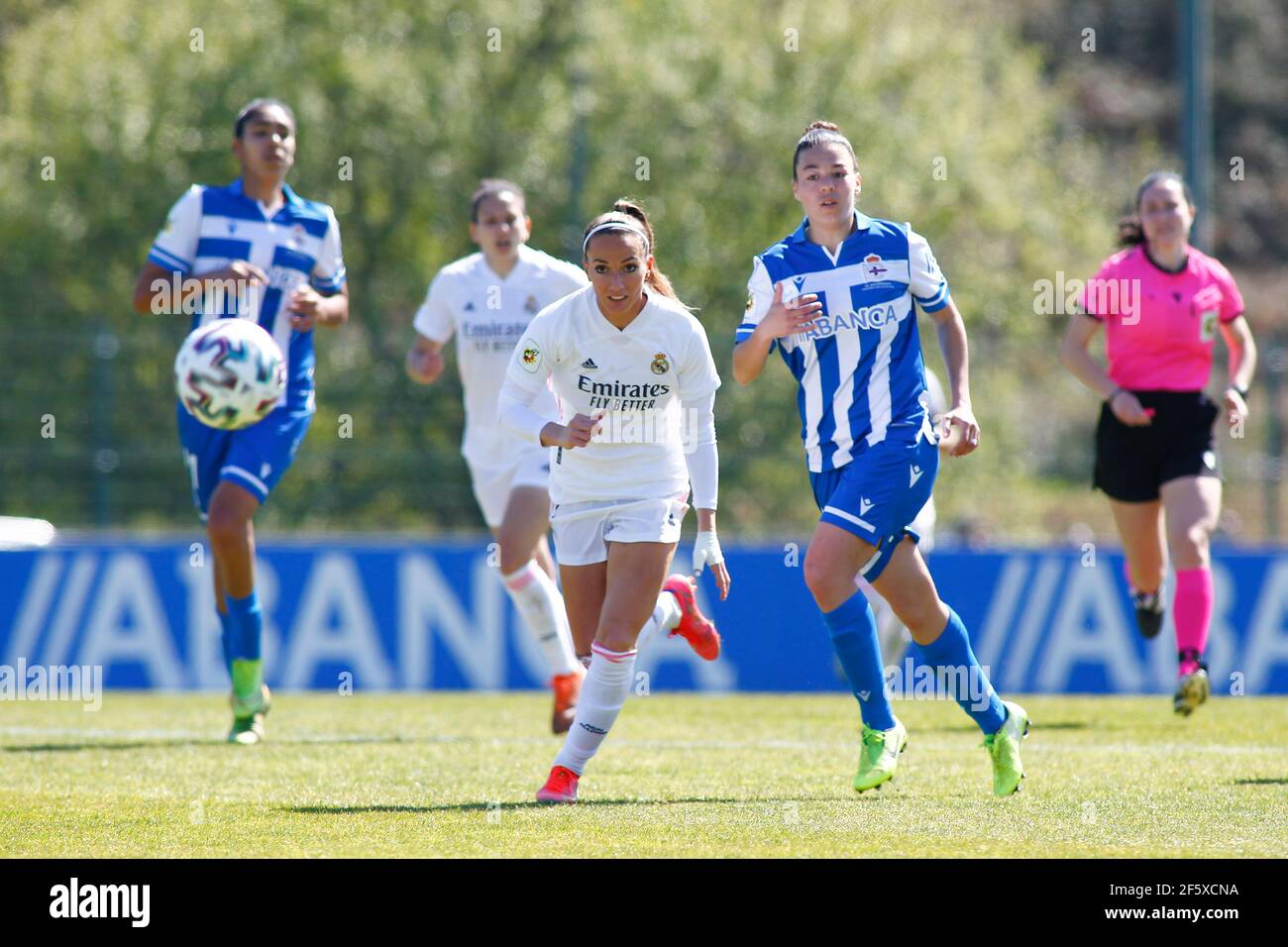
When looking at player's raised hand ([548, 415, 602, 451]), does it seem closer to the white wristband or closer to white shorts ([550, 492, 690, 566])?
white shorts ([550, 492, 690, 566])

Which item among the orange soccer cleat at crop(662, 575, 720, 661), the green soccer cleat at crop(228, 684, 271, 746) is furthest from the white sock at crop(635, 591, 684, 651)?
the green soccer cleat at crop(228, 684, 271, 746)

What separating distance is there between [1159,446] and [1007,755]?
11.3 feet

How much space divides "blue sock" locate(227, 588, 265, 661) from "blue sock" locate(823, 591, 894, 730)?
3.28 m

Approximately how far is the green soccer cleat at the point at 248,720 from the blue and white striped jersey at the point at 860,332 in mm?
3442

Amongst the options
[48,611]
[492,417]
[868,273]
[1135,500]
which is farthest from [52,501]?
[868,273]

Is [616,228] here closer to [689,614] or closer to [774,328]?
[774,328]

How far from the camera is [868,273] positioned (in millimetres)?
6629

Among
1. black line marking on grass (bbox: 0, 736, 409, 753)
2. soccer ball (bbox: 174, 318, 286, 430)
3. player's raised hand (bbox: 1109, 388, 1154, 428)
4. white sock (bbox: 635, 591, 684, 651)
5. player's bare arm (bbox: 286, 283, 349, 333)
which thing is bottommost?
black line marking on grass (bbox: 0, 736, 409, 753)

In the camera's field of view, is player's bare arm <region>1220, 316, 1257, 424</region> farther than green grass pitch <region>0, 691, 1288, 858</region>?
Yes

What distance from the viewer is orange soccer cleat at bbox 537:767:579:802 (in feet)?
21.3

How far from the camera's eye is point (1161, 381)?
9.57 metres

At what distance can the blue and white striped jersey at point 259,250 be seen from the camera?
8898mm

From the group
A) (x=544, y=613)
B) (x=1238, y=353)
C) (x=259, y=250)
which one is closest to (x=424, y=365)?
(x=259, y=250)
